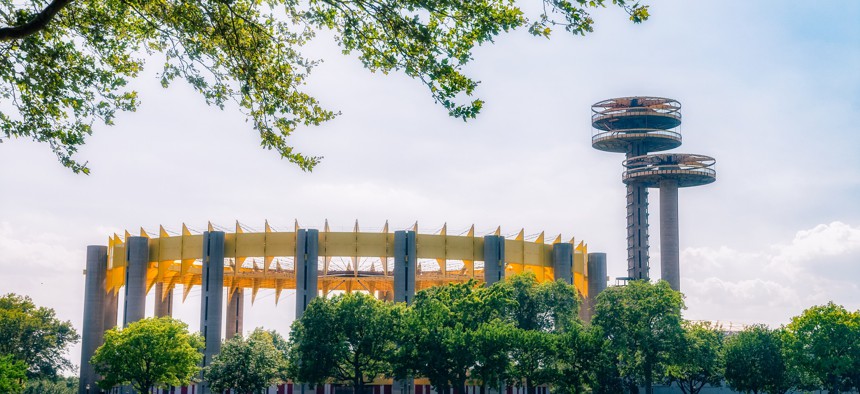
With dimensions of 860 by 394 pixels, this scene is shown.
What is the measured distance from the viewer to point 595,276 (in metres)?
94.1

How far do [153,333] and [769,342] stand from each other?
165ft

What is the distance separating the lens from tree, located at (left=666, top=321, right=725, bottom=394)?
70375 mm

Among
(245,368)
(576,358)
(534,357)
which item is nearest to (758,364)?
(576,358)

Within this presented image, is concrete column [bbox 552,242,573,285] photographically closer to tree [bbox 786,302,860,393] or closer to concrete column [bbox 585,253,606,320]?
concrete column [bbox 585,253,606,320]

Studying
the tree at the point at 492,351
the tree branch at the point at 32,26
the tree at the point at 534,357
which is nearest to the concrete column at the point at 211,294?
the tree at the point at 492,351

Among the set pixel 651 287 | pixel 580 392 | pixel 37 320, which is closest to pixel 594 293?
pixel 651 287

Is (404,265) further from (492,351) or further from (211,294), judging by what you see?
(492,351)

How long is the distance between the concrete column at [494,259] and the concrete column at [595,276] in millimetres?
14578

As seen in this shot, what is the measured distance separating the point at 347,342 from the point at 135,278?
87.0ft

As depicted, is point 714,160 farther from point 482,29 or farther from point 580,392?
point 482,29

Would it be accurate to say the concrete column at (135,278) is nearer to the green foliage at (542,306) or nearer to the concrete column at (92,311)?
the concrete column at (92,311)

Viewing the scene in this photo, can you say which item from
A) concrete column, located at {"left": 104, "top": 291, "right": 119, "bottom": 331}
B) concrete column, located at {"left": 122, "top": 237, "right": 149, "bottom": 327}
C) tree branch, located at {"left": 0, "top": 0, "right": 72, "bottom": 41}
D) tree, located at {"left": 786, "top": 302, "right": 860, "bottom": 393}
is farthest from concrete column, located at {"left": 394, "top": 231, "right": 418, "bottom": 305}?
tree branch, located at {"left": 0, "top": 0, "right": 72, "bottom": 41}

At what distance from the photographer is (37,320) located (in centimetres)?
10231

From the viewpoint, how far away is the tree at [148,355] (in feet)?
234
